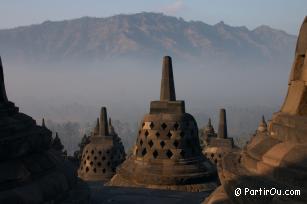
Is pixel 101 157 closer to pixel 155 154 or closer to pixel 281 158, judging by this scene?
pixel 155 154

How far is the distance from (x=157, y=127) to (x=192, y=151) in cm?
151

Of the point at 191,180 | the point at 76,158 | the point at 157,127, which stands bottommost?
the point at 76,158

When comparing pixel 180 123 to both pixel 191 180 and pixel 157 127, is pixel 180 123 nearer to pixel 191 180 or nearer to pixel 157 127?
pixel 157 127

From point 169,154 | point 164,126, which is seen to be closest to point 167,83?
point 164,126

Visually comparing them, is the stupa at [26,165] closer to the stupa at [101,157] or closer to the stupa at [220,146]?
the stupa at [101,157]

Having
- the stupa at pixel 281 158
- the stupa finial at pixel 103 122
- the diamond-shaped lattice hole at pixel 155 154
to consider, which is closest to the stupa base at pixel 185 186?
the diamond-shaped lattice hole at pixel 155 154

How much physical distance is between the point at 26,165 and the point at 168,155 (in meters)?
7.35

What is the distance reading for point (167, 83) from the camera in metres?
14.8

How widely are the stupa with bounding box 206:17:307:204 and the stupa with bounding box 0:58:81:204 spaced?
291 cm

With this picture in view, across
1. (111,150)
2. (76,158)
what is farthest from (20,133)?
(76,158)

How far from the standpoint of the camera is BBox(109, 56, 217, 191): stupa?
43.9 ft

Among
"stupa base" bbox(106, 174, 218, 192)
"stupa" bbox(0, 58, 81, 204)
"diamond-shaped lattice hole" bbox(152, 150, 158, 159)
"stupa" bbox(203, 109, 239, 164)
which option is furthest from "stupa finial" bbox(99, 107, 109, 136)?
"stupa" bbox(0, 58, 81, 204)

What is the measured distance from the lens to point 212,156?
20672mm

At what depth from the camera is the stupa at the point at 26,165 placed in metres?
6.69
